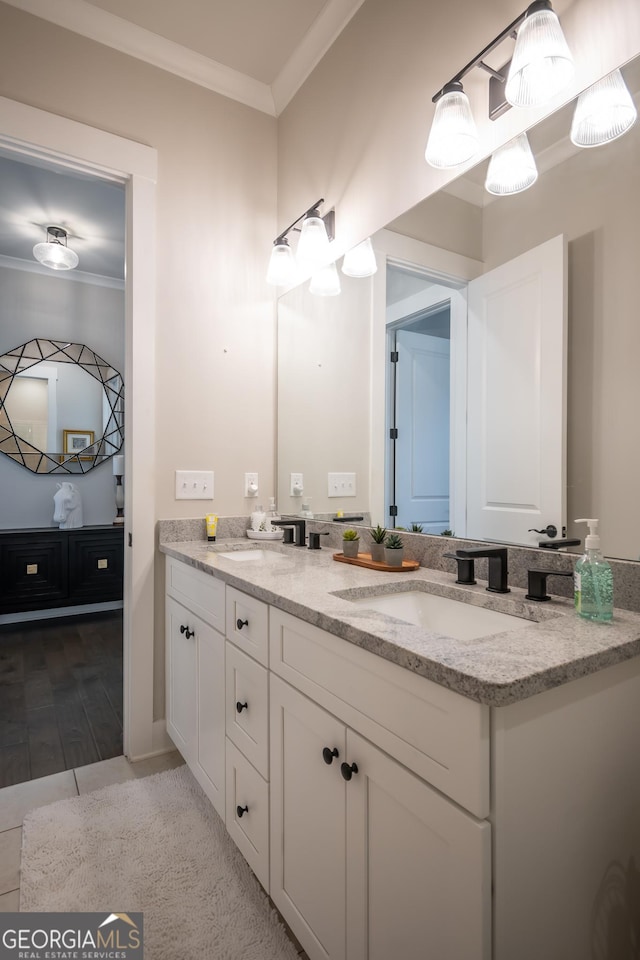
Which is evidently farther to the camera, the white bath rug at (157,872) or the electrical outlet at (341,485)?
the electrical outlet at (341,485)

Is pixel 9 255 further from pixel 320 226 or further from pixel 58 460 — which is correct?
pixel 320 226

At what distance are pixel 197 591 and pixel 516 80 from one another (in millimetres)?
1620

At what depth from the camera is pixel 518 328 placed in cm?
122

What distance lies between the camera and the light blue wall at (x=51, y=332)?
3873 millimetres

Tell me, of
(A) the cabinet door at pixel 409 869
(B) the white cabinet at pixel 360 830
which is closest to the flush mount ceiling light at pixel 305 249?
(B) the white cabinet at pixel 360 830

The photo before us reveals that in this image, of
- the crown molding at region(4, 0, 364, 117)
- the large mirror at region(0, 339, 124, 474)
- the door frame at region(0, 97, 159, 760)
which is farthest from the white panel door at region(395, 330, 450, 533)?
the large mirror at region(0, 339, 124, 474)

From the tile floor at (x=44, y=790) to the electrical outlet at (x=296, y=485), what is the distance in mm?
1171

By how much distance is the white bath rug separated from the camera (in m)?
1.19

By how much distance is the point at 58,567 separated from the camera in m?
3.84

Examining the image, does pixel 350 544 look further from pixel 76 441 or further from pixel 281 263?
pixel 76 441

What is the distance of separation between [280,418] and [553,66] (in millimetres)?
1548

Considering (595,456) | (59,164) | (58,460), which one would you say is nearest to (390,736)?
(595,456)

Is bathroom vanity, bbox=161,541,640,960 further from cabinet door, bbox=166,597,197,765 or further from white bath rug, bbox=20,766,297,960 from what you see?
cabinet door, bbox=166,597,197,765

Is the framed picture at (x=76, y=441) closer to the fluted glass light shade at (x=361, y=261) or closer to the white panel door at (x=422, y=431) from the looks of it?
the fluted glass light shade at (x=361, y=261)
